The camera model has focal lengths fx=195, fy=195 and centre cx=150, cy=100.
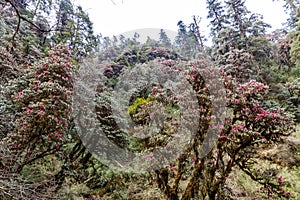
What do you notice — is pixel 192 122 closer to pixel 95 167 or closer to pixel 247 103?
pixel 247 103

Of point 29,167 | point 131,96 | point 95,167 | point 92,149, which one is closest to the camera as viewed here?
point 29,167

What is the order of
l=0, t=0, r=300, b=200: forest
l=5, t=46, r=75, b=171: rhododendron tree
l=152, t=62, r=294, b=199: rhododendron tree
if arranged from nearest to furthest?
l=152, t=62, r=294, b=199: rhododendron tree < l=0, t=0, r=300, b=200: forest < l=5, t=46, r=75, b=171: rhododendron tree

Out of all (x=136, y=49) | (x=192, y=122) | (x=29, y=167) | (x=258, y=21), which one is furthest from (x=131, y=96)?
(x=136, y=49)

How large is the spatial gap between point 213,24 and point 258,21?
3.03m

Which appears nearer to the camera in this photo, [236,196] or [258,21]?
[236,196]

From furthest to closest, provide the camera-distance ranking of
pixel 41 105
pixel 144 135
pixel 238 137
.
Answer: pixel 144 135
pixel 41 105
pixel 238 137

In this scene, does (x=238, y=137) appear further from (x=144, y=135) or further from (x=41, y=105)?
(x=41, y=105)

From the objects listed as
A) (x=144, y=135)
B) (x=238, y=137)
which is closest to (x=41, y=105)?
(x=144, y=135)

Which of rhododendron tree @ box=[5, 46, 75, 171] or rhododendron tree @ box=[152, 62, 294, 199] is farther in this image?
rhododendron tree @ box=[5, 46, 75, 171]

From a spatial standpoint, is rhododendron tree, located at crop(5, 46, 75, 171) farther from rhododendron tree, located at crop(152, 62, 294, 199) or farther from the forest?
rhododendron tree, located at crop(152, 62, 294, 199)

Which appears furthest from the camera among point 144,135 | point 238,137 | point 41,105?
point 144,135

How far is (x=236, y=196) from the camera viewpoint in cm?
436

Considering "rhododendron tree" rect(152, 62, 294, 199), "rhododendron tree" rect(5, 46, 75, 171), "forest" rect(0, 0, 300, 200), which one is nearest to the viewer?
"rhododendron tree" rect(152, 62, 294, 199)

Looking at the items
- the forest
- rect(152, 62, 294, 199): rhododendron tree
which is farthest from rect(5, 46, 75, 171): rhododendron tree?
rect(152, 62, 294, 199): rhododendron tree
